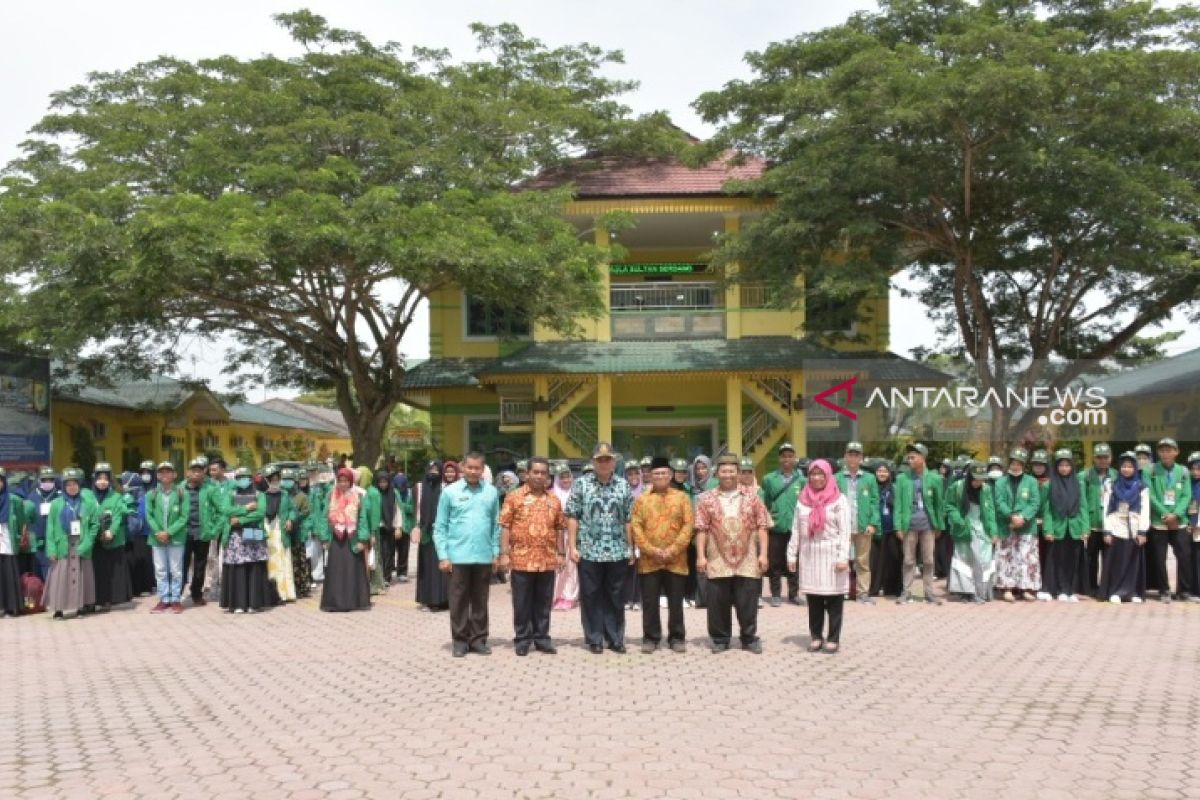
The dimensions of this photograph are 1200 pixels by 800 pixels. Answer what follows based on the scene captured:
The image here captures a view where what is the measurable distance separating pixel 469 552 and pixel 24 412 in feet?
43.3

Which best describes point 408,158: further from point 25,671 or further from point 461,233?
point 25,671

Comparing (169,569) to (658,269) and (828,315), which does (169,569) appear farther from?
(658,269)

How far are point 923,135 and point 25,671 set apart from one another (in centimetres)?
1550

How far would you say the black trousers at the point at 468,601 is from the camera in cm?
862

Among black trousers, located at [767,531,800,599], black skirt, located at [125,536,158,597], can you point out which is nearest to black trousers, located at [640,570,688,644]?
black trousers, located at [767,531,800,599]

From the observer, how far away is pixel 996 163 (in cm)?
1814

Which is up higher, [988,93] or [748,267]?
[988,93]

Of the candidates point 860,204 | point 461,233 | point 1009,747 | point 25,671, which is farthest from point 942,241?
point 25,671

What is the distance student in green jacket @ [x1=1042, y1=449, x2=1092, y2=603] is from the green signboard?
49.7 feet

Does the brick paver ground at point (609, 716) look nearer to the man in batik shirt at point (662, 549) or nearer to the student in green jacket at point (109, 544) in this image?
the man in batik shirt at point (662, 549)

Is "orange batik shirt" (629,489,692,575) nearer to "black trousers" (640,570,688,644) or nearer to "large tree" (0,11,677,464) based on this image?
"black trousers" (640,570,688,644)

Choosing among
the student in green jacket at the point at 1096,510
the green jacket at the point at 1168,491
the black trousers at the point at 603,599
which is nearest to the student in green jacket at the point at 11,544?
the black trousers at the point at 603,599

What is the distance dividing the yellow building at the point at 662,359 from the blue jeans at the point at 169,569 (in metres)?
10.9

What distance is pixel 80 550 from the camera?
11492 mm
